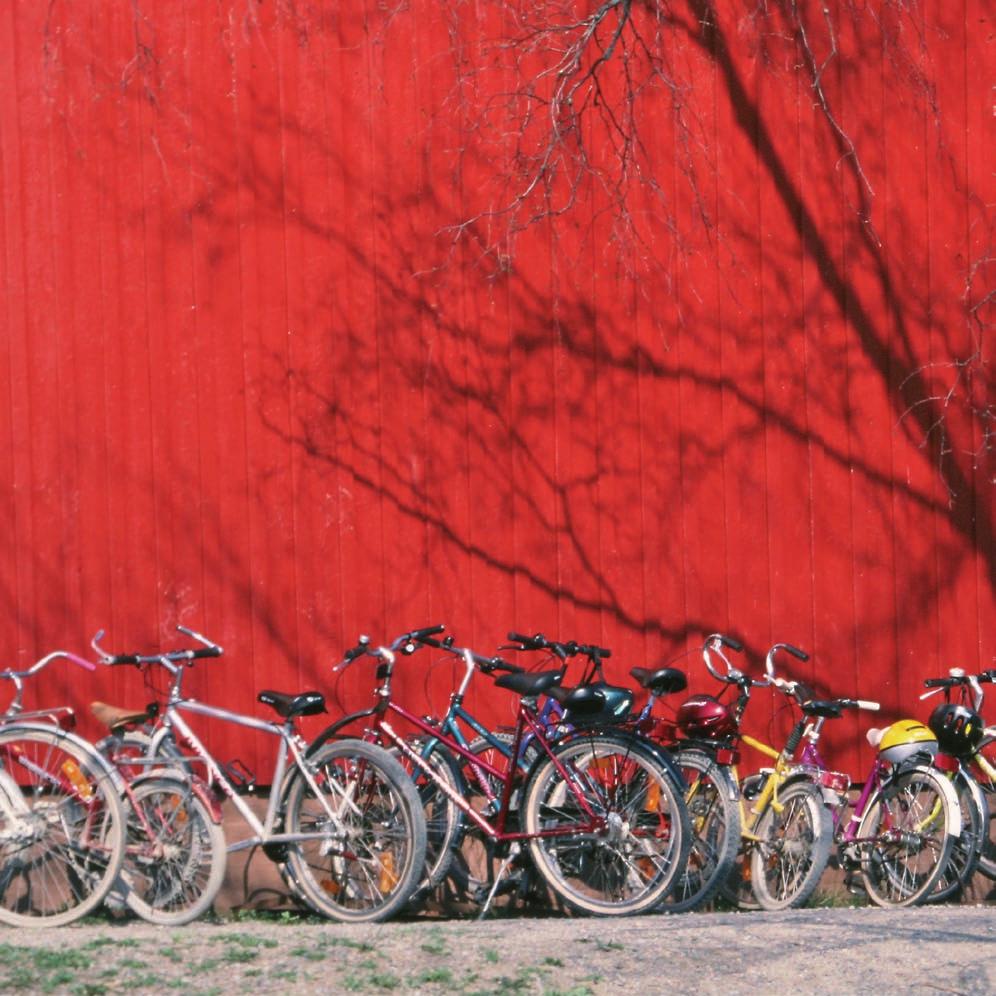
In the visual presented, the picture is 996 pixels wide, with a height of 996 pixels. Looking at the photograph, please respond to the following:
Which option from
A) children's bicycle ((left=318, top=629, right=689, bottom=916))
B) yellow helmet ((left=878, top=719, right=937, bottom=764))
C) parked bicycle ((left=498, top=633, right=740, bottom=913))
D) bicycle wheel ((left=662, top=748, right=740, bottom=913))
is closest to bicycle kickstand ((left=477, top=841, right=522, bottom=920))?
children's bicycle ((left=318, top=629, right=689, bottom=916))

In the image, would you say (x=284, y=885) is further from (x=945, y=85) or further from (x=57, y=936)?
(x=945, y=85)

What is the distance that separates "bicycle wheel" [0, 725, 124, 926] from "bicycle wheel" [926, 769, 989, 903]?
10.3 ft

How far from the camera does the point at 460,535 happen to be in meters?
6.94

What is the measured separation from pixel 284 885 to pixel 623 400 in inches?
96.7

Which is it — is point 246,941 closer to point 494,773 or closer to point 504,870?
point 504,870

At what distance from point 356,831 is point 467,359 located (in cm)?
210

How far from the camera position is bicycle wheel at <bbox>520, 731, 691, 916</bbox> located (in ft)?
18.9

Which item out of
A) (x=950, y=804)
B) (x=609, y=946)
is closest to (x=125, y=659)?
(x=609, y=946)

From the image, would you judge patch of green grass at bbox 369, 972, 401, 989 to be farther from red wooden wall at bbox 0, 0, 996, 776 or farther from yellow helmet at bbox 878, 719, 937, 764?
yellow helmet at bbox 878, 719, 937, 764

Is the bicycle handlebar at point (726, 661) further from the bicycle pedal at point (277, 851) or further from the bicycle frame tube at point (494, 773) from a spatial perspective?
the bicycle pedal at point (277, 851)

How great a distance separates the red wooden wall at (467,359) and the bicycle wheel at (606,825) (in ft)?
3.32

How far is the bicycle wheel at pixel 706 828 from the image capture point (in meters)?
5.96

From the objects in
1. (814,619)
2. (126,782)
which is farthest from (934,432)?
(126,782)

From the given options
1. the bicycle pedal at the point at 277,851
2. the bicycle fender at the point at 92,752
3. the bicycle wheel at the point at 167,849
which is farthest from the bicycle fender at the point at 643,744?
the bicycle fender at the point at 92,752
